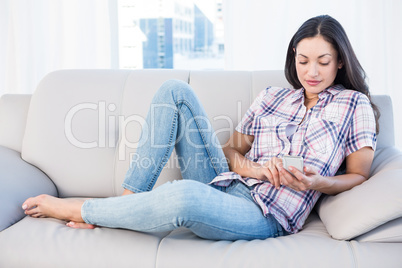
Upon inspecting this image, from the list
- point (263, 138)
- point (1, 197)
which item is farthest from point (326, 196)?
point (1, 197)

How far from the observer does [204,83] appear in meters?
1.83

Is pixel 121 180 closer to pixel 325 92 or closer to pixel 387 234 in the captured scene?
pixel 325 92

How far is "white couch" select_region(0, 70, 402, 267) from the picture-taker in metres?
1.20

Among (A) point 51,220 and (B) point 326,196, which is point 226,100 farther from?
(A) point 51,220

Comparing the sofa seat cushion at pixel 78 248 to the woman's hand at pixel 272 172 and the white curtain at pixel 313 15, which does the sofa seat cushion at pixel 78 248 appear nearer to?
the woman's hand at pixel 272 172

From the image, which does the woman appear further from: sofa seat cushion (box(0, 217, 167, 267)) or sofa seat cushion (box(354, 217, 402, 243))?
sofa seat cushion (box(354, 217, 402, 243))

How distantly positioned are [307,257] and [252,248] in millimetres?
159

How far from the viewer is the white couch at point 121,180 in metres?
1.20

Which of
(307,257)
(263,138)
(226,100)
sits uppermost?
(226,100)

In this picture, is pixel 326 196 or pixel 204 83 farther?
pixel 204 83

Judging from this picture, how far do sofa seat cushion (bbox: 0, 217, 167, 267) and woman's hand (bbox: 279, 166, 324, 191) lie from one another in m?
0.45

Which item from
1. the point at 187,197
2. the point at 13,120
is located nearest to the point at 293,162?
the point at 187,197

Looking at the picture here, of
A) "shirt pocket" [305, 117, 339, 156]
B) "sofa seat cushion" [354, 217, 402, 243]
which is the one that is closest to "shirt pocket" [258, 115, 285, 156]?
"shirt pocket" [305, 117, 339, 156]


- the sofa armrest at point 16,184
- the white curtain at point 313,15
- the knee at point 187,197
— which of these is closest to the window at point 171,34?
the white curtain at point 313,15
